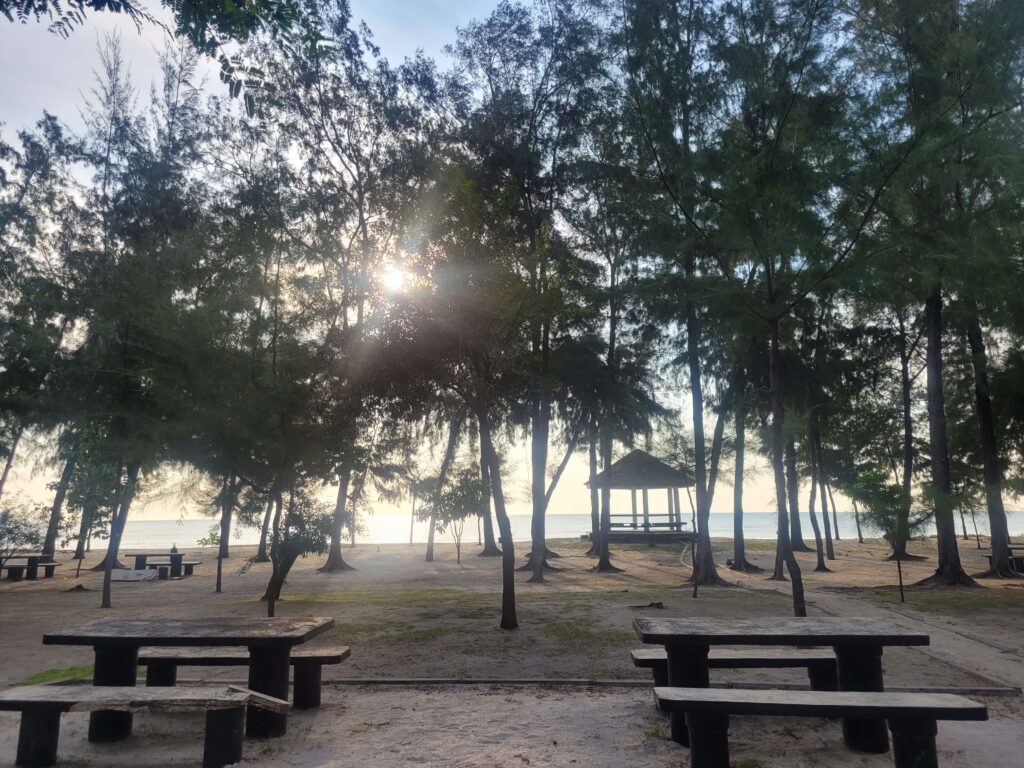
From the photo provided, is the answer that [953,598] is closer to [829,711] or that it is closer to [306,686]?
[829,711]

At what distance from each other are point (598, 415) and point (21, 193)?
20837mm

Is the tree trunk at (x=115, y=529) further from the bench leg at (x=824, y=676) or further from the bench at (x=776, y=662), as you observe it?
the bench leg at (x=824, y=676)

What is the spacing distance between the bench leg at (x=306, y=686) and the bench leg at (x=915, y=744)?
4.08 meters

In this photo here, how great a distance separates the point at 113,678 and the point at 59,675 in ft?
7.98

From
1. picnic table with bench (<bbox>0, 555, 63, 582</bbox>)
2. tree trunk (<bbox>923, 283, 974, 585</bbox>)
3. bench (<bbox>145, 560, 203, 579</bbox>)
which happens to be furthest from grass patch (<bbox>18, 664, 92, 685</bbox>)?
picnic table with bench (<bbox>0, 555, 63, 582</bbox>)

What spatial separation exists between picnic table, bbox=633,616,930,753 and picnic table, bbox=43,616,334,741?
256 centimetres

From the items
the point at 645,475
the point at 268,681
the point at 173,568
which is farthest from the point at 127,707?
the point at 645,475

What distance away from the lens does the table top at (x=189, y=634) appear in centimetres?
453

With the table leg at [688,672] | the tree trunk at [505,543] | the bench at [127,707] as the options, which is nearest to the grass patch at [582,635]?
the tree trunk at [505,543]

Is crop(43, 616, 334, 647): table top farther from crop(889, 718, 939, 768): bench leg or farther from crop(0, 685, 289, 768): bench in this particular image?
crop(889, 718, 939, 768): bench leg

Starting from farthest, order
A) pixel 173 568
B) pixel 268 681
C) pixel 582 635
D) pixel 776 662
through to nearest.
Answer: pixel 173 568 → pixel 582 635 → pixel 776 662 → pixel 268 681

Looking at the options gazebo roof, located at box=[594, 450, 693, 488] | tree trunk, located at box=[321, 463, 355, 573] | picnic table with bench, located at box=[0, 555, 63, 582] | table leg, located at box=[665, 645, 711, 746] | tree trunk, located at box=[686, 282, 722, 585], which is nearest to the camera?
table leg, located at box=[665, 645, 711, 746]

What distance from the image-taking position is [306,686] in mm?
5363

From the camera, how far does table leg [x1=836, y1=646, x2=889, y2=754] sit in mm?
4223
